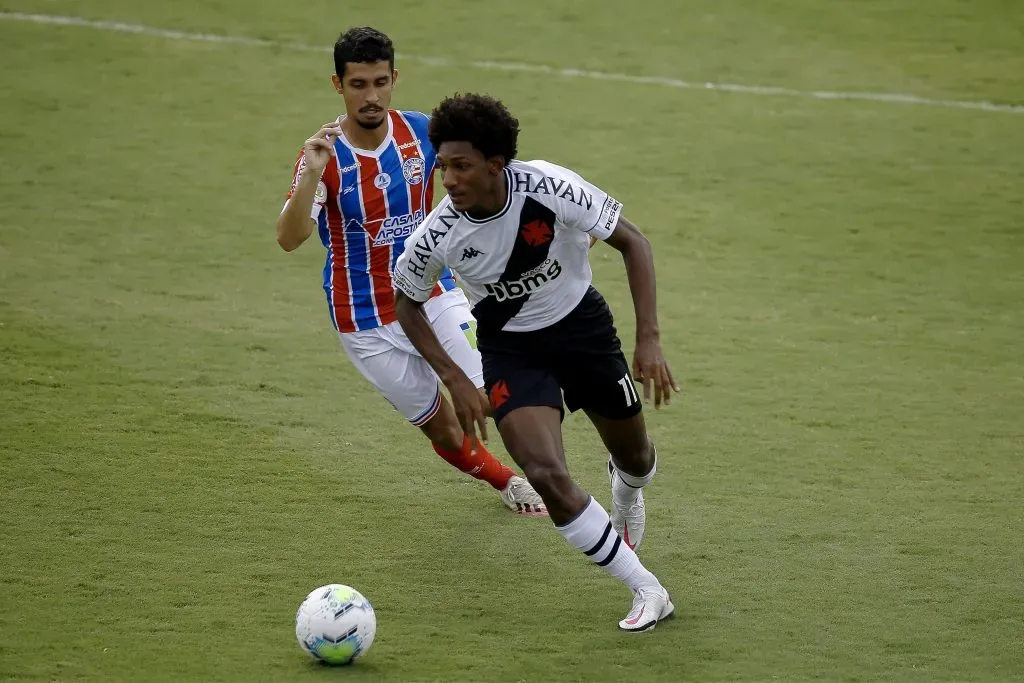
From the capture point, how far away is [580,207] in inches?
228

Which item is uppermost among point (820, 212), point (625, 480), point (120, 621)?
point (820, 212)

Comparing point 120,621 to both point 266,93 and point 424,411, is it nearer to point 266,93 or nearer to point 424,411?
point 424,411

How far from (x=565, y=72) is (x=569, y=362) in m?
9.58

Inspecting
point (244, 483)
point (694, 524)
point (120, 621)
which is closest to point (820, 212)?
point (694, 524)

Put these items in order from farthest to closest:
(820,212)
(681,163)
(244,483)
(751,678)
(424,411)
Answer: (681,163), (820,212), (244,483), (424,411), (751,678)

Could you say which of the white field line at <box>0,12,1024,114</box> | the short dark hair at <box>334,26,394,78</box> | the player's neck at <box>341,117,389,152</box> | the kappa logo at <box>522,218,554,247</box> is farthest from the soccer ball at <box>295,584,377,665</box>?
the white field line at <box>0,12,1024,114</box>

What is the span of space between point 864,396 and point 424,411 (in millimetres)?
3304

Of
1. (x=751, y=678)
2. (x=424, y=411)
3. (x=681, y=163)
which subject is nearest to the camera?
(x=751, y=678)

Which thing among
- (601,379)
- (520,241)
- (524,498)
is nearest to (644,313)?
(601,379)

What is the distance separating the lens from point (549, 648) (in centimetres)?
580

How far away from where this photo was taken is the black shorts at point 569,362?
19.6 feet

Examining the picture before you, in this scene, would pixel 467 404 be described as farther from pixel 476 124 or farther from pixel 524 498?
pixel 524 498

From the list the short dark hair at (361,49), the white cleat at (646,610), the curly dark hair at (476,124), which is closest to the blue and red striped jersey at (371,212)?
the short dark hair at (361,49)

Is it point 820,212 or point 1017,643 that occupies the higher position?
point 820,212
